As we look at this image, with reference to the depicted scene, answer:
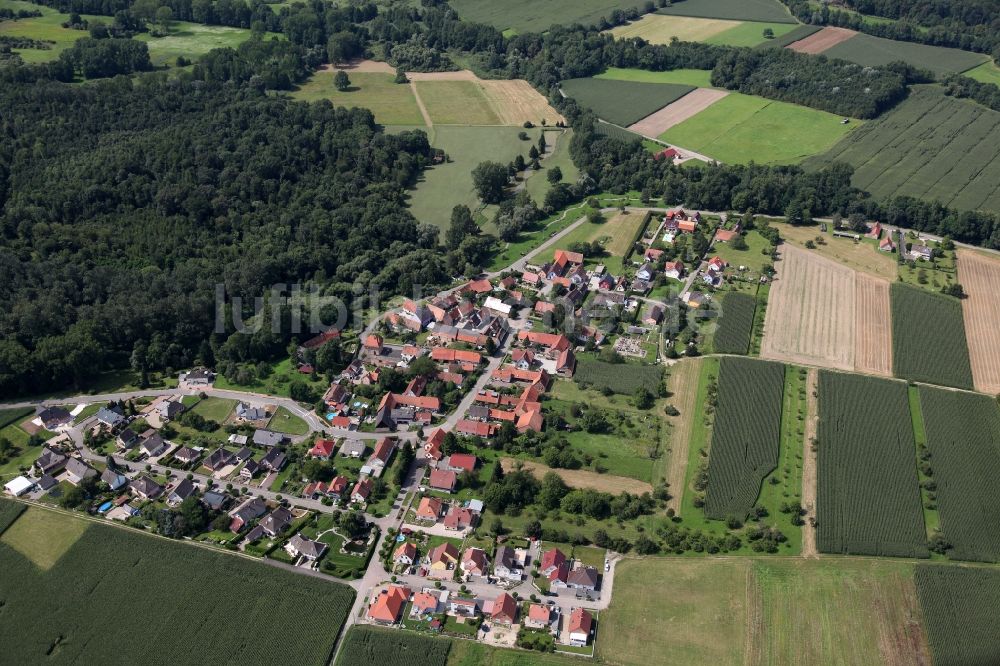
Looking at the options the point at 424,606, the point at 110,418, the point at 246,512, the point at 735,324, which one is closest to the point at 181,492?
the point at 246,512

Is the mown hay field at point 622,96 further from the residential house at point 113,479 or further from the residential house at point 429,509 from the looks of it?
the residential house at point 113,479

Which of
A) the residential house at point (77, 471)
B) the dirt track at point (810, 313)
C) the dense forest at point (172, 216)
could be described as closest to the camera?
the residential house at point (77, 471)

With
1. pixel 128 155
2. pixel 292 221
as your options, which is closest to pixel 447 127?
pixel 292 221

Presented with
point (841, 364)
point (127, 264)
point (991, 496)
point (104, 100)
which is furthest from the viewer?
point (104, 100)

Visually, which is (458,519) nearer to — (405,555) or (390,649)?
(405,555)

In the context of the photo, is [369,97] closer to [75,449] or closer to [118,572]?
[75,449]

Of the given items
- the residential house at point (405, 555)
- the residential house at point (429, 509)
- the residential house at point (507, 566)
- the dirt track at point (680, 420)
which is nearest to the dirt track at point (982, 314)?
the dirt track at point (680, 420)
